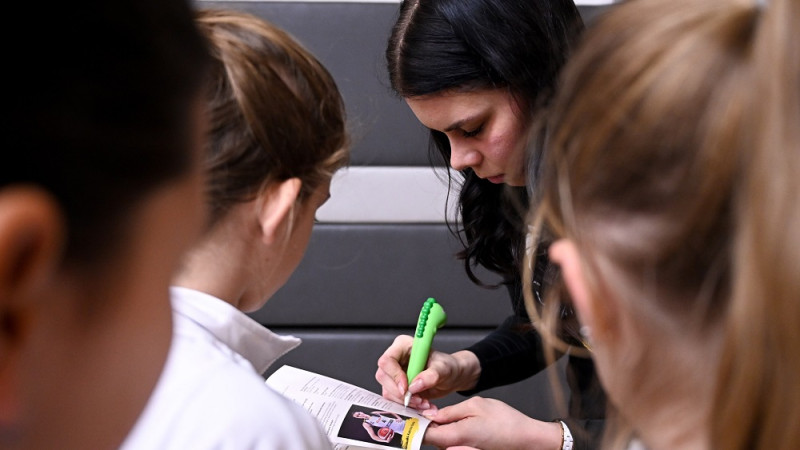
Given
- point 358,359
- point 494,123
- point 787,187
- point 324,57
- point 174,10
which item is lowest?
point 358,359

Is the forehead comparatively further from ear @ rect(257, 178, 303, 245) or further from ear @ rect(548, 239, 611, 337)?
ear @ rect(548, 239, 611, 337)

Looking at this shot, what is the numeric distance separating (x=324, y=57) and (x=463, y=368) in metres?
0.91

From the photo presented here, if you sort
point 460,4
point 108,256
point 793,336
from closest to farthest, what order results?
point 108,256 → point 793,336 → point 460,4

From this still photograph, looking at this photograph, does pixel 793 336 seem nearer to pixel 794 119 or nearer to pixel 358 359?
pixel 794 119

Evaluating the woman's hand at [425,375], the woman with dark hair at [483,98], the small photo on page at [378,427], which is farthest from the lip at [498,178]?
the small photo on page at [378,427]

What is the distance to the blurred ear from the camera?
0.72 ft

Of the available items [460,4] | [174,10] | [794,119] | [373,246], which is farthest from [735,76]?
[373,246]

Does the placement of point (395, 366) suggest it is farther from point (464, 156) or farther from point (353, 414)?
point (464, 156)

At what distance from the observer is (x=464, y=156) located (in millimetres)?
1156

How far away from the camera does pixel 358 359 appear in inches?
76.0

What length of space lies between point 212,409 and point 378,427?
0.36m

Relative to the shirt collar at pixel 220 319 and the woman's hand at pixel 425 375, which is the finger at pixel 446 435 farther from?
the shirt collar at pixel 220 319

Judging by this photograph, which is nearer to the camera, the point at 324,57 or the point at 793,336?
the point at 793,336

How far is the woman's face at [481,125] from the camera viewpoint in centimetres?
110
